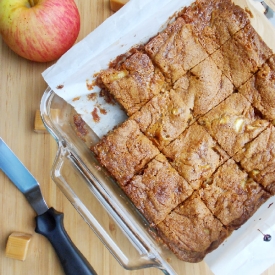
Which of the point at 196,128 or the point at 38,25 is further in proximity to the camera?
the point at 196,128

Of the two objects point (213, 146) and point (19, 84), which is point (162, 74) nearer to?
point (213, 146)

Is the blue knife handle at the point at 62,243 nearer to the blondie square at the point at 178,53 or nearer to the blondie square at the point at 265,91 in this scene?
the blondie square at the point at 178,53

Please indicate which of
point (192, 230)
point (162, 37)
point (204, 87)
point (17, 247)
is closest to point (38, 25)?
point (162, 37)

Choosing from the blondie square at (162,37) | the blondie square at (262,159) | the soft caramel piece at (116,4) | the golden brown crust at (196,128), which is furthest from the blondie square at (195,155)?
the soft caramel piece at (116,4)

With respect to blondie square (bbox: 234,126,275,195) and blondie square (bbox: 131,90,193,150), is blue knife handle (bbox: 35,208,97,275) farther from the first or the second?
blondie square (bbox: 234,126,275,195)

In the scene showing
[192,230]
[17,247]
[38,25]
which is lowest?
[192,230]

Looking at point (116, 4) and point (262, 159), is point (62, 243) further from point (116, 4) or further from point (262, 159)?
point (116, 4)
